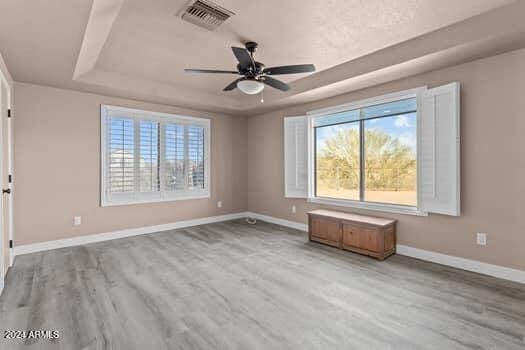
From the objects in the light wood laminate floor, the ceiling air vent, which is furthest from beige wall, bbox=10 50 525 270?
the ceiling air vent

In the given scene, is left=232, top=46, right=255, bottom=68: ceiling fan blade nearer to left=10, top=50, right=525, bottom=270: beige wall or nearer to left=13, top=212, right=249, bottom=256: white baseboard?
left=10, top=50, right=525, bottom=270: beige wall

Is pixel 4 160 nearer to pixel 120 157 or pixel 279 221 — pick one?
pixel 120 157

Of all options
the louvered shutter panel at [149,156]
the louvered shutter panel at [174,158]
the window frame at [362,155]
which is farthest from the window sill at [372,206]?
the louvered shutter panel at [149,156]

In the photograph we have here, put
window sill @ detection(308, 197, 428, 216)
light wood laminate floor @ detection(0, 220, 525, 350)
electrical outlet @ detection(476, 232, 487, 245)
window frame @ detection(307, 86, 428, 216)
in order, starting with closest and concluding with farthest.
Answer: light wood laminate floor @ detection(0, 220, 525, 350)
electrical outlet @ detection(476, 232, 487, 245)
window frame @ detection(307, 86, 428, 216)
window sill @ detection(308, 197, 428, 216)

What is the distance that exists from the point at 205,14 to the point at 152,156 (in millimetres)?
3184

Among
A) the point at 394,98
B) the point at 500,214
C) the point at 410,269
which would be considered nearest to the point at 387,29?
the point at 394,98

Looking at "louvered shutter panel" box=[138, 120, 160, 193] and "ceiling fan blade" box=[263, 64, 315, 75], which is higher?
"ceiling fan blade" box=[263, 64, 315, 75]

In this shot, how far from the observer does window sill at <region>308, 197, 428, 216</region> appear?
3729 mm

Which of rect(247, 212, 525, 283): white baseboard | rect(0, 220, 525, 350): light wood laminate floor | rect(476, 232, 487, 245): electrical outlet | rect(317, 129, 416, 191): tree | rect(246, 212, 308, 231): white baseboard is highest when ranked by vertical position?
rect(317, 129, 416, 191): tree

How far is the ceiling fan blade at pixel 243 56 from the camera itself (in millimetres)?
2604

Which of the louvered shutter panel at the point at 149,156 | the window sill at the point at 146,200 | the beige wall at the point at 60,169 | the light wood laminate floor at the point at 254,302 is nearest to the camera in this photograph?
the light wood laminate floor at the point at 254,302

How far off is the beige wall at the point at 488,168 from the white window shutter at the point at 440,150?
129mm

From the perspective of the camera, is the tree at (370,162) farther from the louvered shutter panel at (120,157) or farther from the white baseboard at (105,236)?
the louvered shutter panel at (120,157)

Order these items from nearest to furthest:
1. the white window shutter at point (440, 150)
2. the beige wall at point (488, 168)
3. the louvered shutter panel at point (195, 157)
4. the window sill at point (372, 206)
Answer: the beige wall at point (488, 168) < the white window shutter at point (440, 150) < the window sill at point (372, 206) < the louvered shutter panel at point (195, 157)
